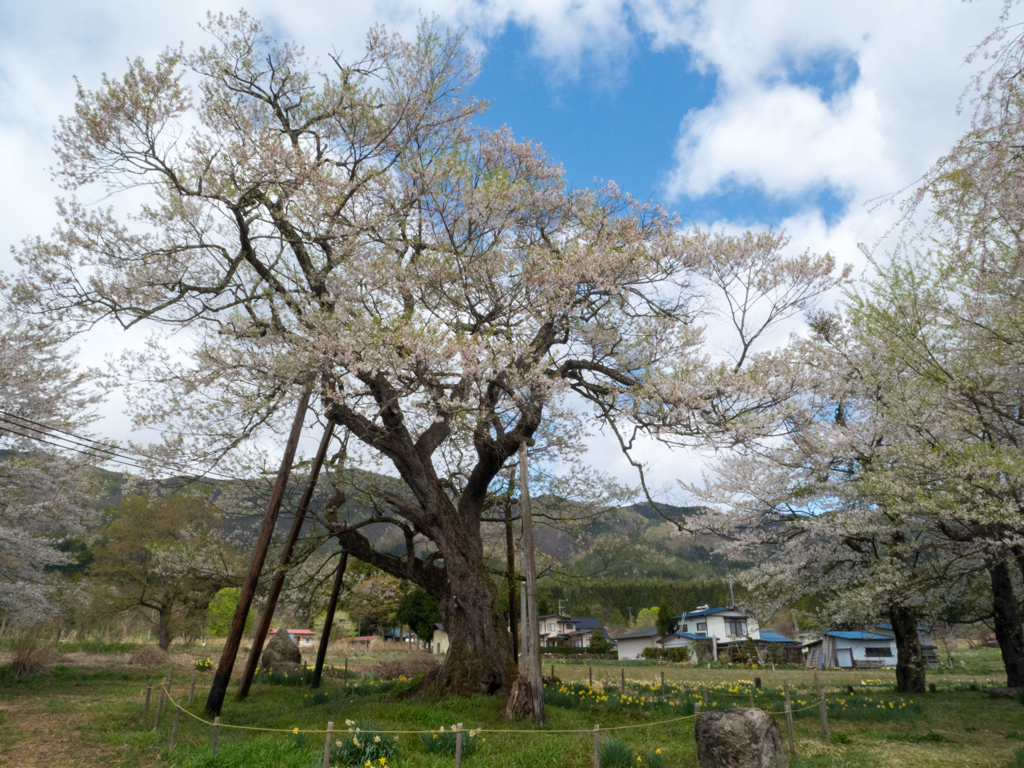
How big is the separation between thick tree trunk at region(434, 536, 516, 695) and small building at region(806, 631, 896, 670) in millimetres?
40852

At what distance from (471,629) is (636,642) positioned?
47.0 metres

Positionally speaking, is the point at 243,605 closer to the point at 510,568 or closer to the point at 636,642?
the point at 510,568

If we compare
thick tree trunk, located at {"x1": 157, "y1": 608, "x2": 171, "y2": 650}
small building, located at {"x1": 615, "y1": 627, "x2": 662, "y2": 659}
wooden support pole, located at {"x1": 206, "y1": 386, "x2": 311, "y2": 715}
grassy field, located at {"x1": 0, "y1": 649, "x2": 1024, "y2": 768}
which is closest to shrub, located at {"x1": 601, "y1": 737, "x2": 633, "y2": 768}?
grassy field, located at {"x1": 0, "y1": 649, "x2": 1024, "y2": 768}

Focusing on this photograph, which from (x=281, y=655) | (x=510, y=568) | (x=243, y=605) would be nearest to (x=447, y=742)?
(x=243, y=605)

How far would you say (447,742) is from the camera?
756cm

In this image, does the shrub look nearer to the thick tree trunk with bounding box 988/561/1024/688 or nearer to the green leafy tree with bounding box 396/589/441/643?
the thick tree trunk with bounding box 988/561/1024/688

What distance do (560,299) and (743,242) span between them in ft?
11.2

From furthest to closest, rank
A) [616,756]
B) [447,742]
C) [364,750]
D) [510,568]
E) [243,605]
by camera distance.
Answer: [510,568] < [243,605] < [447,742] < [616,756] < [364,750]

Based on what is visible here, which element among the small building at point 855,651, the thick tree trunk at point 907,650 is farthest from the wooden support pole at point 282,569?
the small building at point 855,651

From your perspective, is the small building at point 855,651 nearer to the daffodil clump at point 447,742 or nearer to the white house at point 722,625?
the white house at point 722,625

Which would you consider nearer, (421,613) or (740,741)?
(740,741)

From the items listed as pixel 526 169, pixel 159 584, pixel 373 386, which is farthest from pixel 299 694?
pixel 159 584

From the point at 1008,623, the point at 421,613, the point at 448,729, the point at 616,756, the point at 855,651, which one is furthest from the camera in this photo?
the point at 855,651

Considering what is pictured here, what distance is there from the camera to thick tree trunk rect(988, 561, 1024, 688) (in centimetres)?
1362
